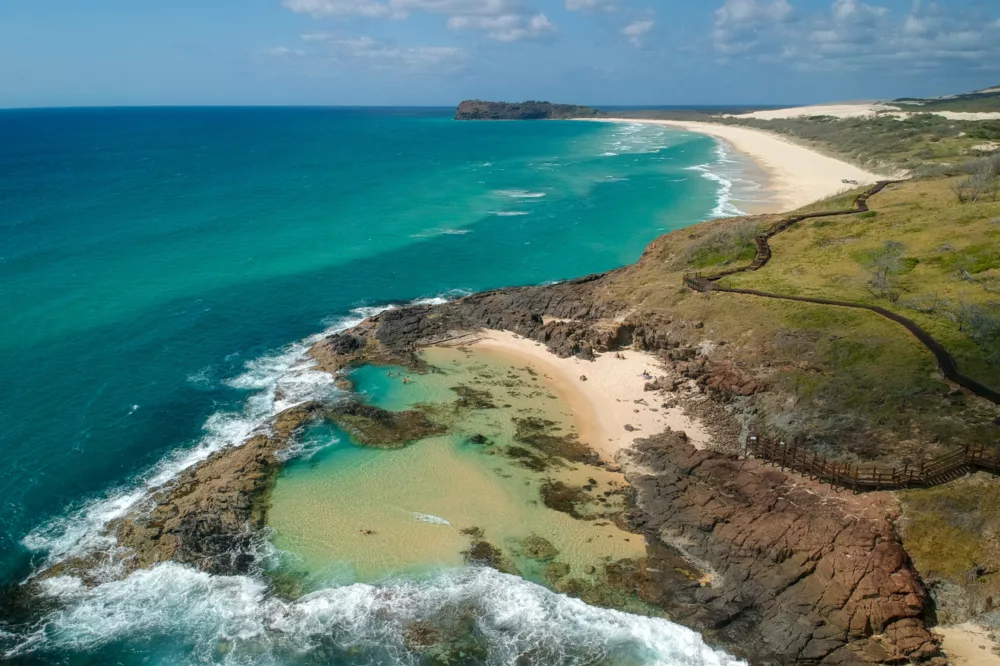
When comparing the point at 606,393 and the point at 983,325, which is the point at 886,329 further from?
the point at 606,393

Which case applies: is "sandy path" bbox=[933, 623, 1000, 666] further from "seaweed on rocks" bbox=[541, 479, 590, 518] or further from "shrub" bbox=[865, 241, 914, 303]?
"shrub" bbox=[865, 241, 914, 303]

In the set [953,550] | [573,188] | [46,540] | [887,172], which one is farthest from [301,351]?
[887,172]

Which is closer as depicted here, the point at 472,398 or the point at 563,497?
the point at 563,497

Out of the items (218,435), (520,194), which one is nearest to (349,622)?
(218,435)

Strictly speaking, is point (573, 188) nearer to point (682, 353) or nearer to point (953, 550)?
point (682, 353)

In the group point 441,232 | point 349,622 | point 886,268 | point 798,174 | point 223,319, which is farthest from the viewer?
point 798,174

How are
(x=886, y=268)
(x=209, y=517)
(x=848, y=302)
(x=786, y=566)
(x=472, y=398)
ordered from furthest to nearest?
(x=886, y=268) < (x=472, y=398) < (x=848, y=302) < (x=209, y=517) < (x=786, y=566)
